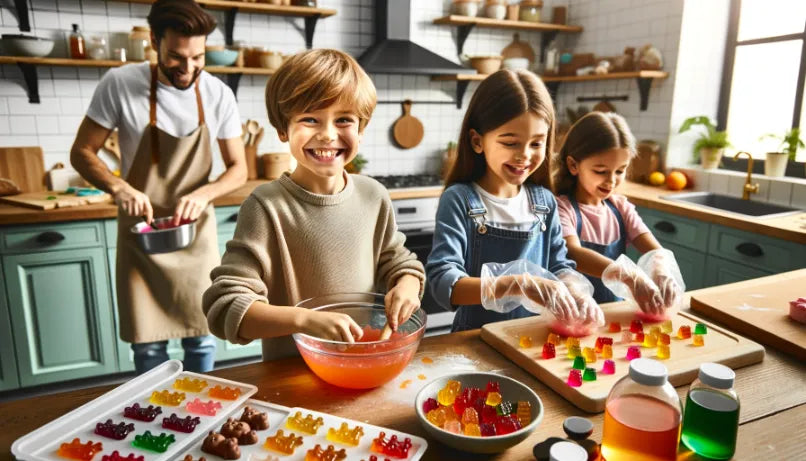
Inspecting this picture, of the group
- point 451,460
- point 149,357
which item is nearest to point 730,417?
point 451,460

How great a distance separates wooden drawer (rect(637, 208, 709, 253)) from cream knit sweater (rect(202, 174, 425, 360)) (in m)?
1.84

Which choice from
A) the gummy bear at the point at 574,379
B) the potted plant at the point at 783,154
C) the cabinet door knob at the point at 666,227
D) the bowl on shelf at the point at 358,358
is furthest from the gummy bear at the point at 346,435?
the potted plant at the point at 783,154

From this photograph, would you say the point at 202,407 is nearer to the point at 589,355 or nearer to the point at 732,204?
the point at 589,355

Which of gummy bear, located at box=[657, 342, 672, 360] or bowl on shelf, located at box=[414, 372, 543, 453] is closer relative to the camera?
bowl on shelf, located at box=[414, 372, 543, 453]

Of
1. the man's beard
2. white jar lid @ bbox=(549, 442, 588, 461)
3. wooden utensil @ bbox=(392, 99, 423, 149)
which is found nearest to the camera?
white jar lid @ bbox=(549, 442, 588, 461)

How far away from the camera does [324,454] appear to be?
0.69m

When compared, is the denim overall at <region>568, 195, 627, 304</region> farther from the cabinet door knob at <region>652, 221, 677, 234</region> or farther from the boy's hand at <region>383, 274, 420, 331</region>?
the cabinet door knob at <region>652, 221, 677, 234</region>

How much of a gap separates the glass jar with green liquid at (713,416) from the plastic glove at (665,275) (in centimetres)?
43

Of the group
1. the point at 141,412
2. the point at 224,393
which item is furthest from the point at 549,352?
the point at 141,412

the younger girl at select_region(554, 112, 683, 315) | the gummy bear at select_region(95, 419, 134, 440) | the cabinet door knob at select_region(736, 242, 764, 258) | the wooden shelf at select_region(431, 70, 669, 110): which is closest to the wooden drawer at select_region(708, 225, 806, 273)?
the cabinet door knob at select_region(736, 242, 764, 258)

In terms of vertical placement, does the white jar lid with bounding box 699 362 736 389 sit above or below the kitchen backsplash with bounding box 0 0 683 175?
below

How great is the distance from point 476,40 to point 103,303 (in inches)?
104

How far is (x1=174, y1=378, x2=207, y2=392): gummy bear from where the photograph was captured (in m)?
0.84

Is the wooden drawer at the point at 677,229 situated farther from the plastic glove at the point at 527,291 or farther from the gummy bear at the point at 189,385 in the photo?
the gummy bear at the point at 189,385
